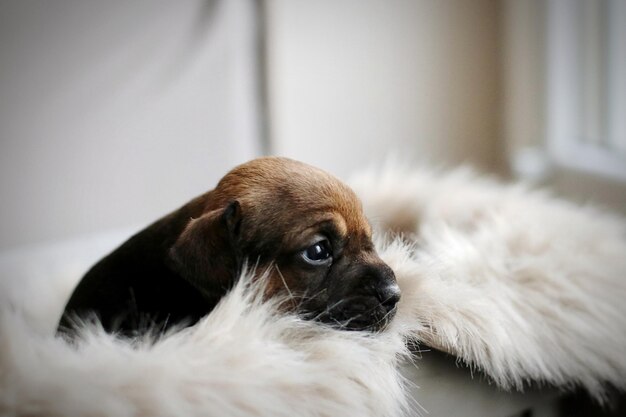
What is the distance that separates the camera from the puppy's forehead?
79 cm

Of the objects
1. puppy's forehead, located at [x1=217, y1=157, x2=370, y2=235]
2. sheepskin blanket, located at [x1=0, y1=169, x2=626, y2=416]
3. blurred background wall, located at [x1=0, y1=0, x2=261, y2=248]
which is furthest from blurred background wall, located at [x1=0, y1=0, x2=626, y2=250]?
puppy's forehead, located at [x1=217, y1=157, x2=370, y2=235]

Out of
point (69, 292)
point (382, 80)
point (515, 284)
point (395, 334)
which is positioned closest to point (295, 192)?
point (395, 334)

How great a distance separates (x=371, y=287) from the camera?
771 millimetres

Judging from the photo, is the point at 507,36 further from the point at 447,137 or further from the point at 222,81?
the point at 222,81

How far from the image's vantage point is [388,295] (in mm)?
772

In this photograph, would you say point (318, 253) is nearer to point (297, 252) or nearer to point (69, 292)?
point (297, 252)

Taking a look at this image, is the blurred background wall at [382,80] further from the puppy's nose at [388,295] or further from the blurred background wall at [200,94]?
the puppy's nose at [388,295]

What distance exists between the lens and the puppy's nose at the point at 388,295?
77 centimetres

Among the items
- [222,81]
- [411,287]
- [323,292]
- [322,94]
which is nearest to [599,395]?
[411,287]

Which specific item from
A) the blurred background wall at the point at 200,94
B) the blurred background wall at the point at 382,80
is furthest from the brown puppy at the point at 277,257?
the blurred background wall at the point at 382,80

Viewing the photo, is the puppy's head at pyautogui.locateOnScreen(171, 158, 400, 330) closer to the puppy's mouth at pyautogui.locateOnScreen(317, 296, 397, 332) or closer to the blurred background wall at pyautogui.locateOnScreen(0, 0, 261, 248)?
the puppy's mouth at pyautogui.locateOnScreen(317, 296, 397, 332)

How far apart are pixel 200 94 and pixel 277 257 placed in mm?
686

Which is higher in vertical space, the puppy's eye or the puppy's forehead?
the puppy's forehead

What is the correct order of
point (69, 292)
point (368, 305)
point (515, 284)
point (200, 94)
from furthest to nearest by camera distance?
point (200, 94), point (69, 292), point (515, 284), point (368, 305)
